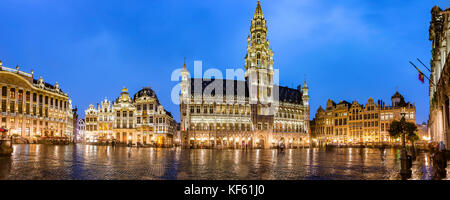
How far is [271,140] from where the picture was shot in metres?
85.4

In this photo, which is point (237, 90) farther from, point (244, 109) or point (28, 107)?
point (28, 107)

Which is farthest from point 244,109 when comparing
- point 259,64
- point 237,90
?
point 259,64

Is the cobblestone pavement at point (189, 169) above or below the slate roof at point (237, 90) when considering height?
below

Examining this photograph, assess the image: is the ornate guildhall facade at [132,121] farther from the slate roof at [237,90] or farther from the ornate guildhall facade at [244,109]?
the slate roof at [237,90]

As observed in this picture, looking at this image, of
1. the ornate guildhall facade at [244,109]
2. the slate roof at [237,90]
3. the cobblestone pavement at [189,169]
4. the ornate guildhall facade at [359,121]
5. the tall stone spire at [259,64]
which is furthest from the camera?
the ornate guildhall facade at [359,121]

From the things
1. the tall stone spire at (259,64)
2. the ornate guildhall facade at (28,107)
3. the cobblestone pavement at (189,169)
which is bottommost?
the cobblestone pavement at (189,169)

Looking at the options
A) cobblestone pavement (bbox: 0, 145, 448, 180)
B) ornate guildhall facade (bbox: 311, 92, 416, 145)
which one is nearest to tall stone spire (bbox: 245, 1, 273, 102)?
ornate guildhall facade (bbox: 311, 92, 416, 145)

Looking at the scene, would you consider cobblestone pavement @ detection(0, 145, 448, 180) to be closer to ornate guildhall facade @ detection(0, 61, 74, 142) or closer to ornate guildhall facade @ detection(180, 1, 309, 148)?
ornate guildhall facade @ detection(180, 1, 309, 148)

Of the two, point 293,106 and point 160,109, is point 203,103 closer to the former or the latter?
point 160,109

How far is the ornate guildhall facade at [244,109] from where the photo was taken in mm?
79000

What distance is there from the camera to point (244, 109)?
83.4 m

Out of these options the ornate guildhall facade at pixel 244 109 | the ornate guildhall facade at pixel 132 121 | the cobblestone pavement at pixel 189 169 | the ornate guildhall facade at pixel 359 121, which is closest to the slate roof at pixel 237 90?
the ornate guildhall facade at pixel 244 109

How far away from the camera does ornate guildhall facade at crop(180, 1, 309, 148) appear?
3110 inches
